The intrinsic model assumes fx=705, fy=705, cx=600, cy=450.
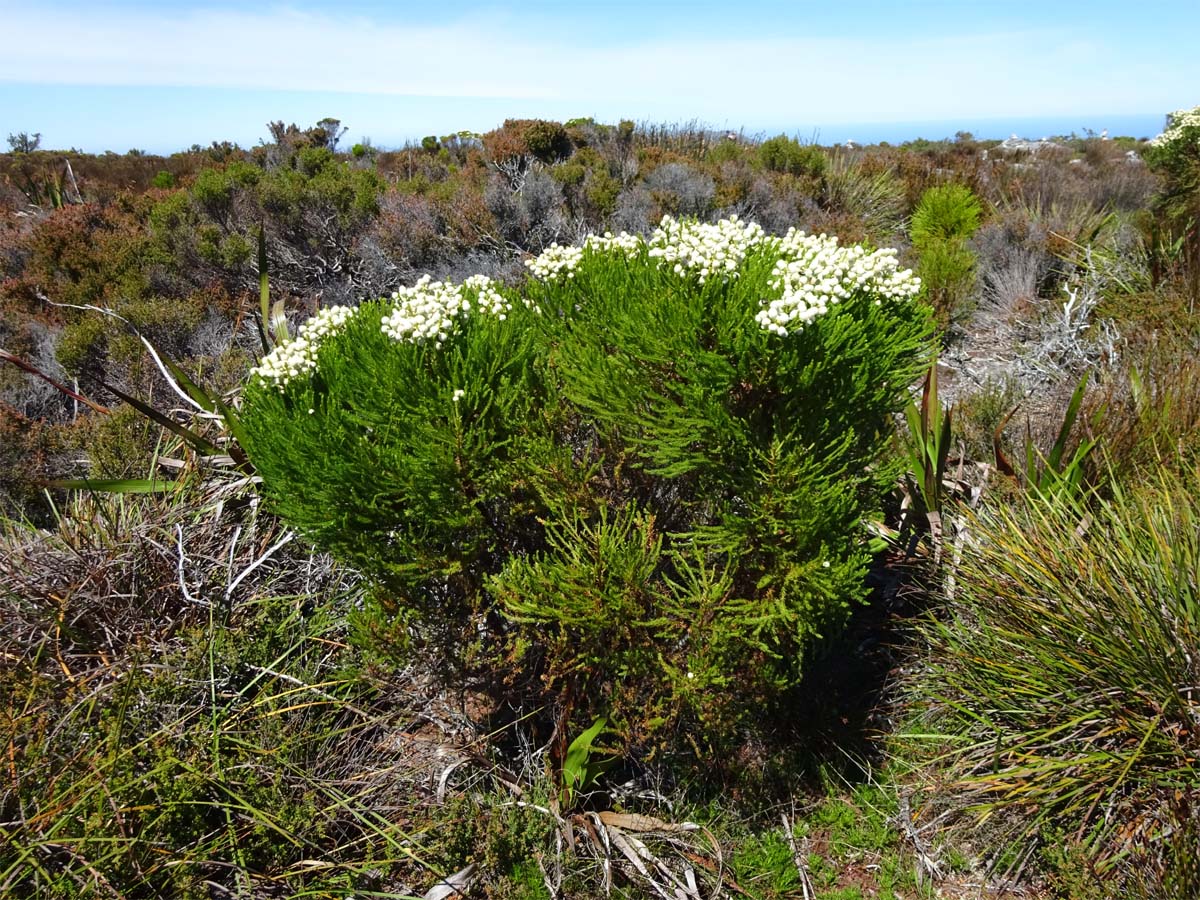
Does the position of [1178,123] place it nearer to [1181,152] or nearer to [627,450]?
Result: [1181,152]

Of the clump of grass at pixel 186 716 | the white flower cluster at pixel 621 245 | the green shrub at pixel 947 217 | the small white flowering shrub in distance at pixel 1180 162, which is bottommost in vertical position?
the clump of grass at pixel 186 716

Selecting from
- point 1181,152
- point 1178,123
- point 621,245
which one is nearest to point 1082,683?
point 621,245

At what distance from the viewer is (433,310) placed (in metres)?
2.32

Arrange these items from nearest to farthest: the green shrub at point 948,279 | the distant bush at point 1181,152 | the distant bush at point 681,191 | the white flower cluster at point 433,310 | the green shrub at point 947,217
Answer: the white flower cluster at point 433,310 → the green shrub at point 948,279 → the distant bush at point 1181,152 → the distant bush at point 681,191 → the green shrub at point 947,217

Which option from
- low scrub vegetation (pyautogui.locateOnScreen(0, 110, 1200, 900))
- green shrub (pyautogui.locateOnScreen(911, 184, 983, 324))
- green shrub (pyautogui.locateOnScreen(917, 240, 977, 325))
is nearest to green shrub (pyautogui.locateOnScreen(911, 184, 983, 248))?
green shrub (pyautogui.locateOnScreen(911, 184, 983, 324))

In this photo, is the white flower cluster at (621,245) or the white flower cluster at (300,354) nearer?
the white flower cluster at (300,354)

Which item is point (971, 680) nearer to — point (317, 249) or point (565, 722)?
point (565, 722)

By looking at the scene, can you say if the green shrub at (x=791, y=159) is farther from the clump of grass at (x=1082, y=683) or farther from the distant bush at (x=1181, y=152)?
the clump of grass at (x=1082, y=683)

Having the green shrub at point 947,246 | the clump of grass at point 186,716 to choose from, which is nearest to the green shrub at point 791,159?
the green shrub at point 947,246

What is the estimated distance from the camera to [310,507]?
2285 millimetres

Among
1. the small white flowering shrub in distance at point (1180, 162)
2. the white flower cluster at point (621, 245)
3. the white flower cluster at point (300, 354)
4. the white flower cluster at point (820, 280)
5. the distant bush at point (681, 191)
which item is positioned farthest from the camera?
the distant bush at point (681, 191)

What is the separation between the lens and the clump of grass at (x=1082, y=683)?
2.21 meters

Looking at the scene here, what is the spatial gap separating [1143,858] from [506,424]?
7.70 ft

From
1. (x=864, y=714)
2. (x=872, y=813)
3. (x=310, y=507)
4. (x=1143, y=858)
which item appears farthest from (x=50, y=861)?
(x=1143, y=858)
